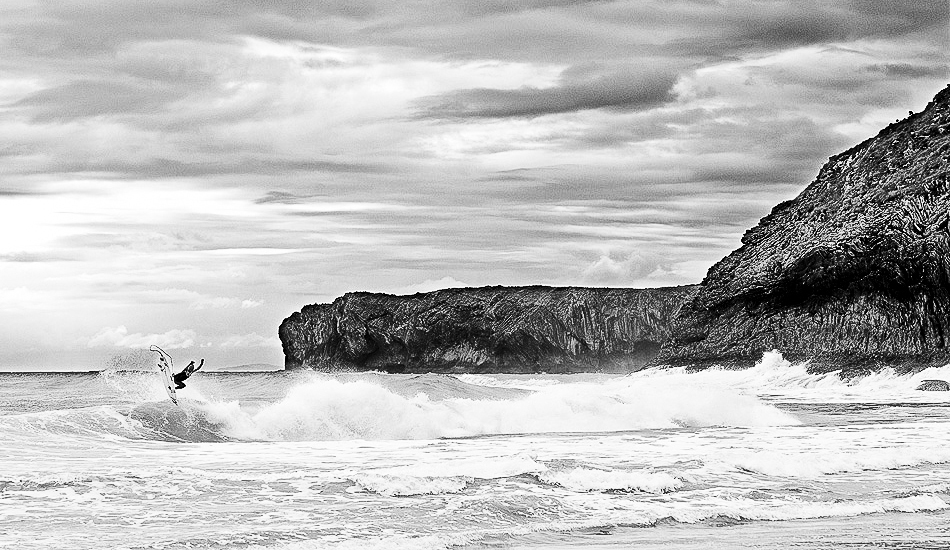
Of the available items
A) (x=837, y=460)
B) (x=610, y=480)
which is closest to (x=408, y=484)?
(x=610, y=480)

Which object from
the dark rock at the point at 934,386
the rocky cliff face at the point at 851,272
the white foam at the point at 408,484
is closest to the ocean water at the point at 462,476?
the white foam at the point at 408,484

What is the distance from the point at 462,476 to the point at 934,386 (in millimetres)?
29431

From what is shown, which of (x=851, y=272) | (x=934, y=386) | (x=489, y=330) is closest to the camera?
(x=934, y=386)

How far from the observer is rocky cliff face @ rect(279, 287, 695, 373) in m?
108

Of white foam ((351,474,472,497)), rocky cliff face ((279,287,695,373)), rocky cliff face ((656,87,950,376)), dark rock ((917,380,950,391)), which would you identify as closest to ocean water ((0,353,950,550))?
white foam ((351,474,472,497))

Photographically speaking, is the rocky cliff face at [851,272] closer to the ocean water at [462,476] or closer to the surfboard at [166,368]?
→ the ocean water at [462,476]

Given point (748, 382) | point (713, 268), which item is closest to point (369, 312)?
point (713, 268)

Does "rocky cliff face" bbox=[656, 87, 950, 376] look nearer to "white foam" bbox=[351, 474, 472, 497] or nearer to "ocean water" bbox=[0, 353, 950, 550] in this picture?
"ocean water" bbox=[0, 353, 950, 550]

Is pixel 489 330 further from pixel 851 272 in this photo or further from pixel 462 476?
pixel 462 476

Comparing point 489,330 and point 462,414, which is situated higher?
point 489,330

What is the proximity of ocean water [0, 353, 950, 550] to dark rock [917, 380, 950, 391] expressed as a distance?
15010 millimetres

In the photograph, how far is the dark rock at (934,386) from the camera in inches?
1446

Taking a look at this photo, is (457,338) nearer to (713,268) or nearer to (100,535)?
(713,268)

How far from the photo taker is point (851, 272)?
53281 mm
